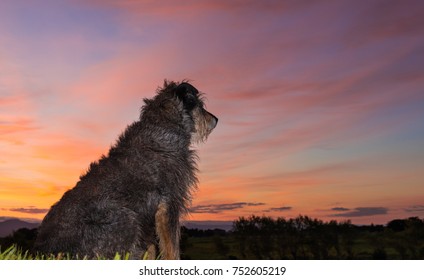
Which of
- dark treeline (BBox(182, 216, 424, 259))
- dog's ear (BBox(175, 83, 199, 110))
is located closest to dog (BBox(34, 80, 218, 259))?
dog's ear (BBox(175, 83, 199, 110))

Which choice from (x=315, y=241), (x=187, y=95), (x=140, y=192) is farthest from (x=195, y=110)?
(x=315, y=241)

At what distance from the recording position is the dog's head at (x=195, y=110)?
1188cm

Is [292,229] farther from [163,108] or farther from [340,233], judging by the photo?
[163,108]

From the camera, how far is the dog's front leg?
10.4 metres

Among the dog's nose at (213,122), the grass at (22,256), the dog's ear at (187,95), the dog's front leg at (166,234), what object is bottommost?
the grass at (22,256)

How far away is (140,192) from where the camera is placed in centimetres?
1050

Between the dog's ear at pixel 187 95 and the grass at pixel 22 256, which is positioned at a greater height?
the dog's ear at pixel 187 95

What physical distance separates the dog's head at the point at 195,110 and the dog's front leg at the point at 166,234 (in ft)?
6.73

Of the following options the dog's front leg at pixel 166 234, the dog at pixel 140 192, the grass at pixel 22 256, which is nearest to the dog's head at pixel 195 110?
the dog at pixel 140 192

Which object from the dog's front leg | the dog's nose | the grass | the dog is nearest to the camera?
the grass

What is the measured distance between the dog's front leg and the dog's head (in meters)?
2.05

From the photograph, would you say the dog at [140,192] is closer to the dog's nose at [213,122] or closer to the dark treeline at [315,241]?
the dog's nose at [213,122]

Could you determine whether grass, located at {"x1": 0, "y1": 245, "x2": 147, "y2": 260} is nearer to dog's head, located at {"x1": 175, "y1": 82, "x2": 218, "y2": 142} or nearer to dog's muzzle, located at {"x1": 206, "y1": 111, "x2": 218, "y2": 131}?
dog's head, located at {"x1": 175, "y1": 82, "x2": 218, "y2": 142}
